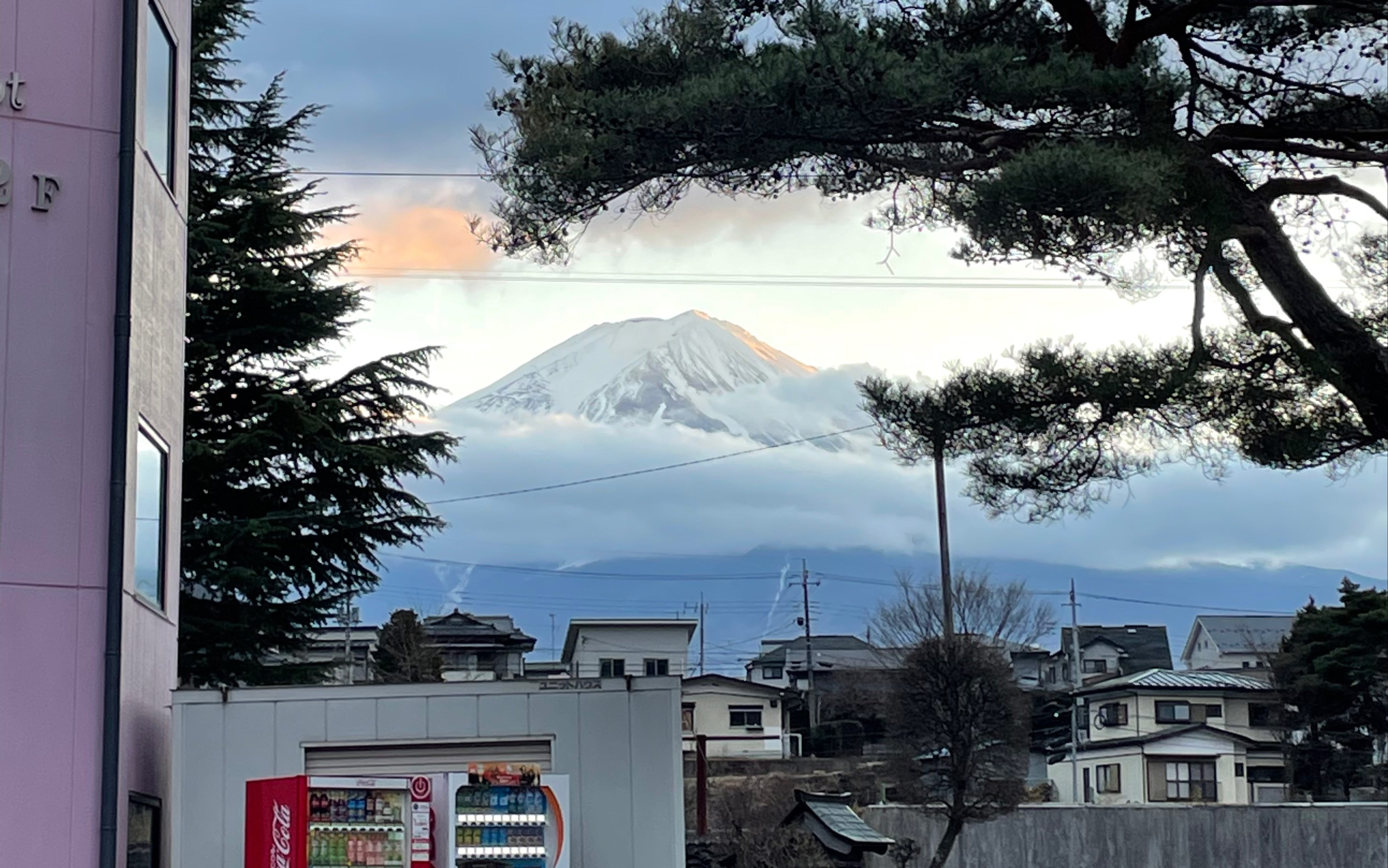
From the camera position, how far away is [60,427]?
9.49 metres

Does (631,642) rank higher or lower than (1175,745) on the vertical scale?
higher

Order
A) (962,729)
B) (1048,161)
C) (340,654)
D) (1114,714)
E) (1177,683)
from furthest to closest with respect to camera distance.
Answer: (340,654)
(1177,683)
(1114,714)
(962,729)
(1048,161)

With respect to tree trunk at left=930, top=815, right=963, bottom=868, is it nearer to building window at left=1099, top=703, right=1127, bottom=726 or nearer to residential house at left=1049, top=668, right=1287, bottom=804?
residential house at left=1049, top=668, right=1287, bottom=804

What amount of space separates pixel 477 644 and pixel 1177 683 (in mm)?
21012

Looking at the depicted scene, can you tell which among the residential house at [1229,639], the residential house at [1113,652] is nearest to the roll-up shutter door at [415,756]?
the residential house at [1113,652]

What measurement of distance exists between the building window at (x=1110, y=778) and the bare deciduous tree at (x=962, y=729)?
51.3 feet

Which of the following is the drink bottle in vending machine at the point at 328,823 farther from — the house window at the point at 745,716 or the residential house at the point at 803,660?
the house window at the point at 745,716

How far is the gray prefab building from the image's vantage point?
10.2 meters

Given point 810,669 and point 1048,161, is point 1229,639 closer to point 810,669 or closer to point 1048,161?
point 810,669

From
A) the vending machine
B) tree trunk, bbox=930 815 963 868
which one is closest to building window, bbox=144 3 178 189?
the vending machine

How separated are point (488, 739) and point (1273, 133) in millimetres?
6337

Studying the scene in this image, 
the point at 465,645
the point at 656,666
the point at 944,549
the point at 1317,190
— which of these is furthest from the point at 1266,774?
the point at 1317,190

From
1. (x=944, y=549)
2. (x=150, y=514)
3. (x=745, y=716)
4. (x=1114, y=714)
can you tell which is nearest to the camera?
(x=150, y=514)

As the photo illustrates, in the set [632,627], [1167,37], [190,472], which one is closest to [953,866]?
[190,472]
